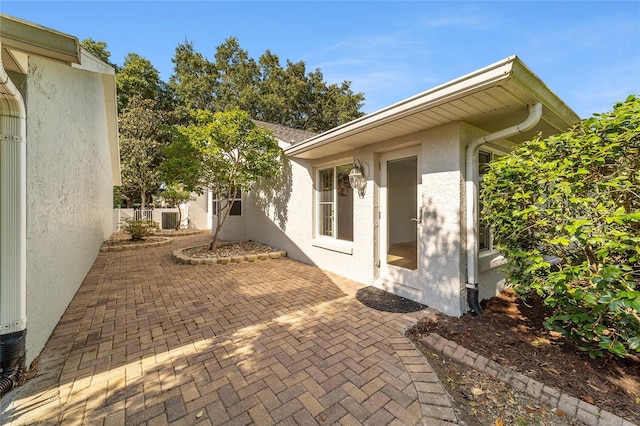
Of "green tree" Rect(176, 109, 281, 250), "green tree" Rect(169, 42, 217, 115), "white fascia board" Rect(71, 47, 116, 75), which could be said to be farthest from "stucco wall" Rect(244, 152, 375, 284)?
"green tree" Rect(169, 42, 217, 115)

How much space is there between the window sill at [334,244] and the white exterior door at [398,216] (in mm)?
825

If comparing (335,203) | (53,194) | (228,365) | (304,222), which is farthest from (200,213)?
(228,365)

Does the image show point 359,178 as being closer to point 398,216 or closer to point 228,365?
point 228,365

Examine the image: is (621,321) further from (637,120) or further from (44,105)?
(44,105)

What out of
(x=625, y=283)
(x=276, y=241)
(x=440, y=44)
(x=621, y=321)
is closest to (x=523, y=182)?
(x=625, y=283)

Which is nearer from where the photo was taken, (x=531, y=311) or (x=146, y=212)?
(x=531, y=311)

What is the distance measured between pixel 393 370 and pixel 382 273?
2.50 m

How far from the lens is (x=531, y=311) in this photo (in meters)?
3.71

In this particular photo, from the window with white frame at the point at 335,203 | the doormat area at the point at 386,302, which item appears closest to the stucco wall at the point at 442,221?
the doormat area at the point at 386,302

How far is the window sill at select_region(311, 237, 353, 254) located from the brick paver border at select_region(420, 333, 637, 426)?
2656 mm

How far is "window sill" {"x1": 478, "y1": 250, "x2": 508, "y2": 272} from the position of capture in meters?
3.88

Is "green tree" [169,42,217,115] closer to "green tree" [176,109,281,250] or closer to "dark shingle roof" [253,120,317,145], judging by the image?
"dark shingle roof" [253,120,317,145]

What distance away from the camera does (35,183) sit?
273 cm

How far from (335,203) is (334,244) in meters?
0.98
